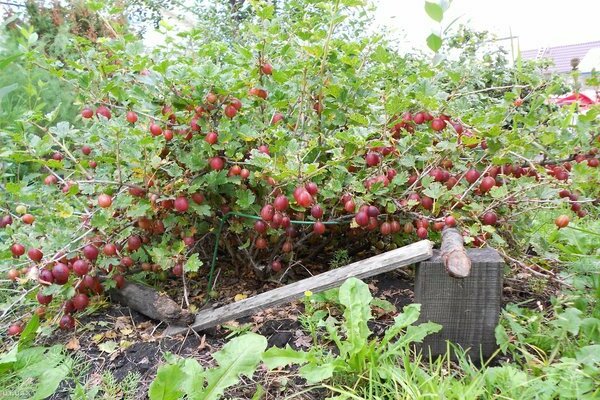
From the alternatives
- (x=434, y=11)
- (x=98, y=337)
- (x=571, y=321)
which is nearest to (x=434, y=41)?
(x=434, y=11)

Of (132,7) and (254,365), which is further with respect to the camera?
(132,7)

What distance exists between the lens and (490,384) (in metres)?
1.29

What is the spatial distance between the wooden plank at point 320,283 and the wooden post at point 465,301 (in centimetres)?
6

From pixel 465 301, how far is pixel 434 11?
921mm

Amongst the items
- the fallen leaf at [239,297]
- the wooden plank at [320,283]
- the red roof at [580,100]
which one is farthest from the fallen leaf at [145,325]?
the red roof at [580,100]

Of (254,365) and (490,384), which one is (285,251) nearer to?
(254,365)

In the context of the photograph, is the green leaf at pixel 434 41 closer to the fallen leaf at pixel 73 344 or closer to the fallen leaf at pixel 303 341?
the fallen leaf at pixel 303 341

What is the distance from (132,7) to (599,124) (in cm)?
718

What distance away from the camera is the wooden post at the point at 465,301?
145 centimetres

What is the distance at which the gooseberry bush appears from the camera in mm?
1656

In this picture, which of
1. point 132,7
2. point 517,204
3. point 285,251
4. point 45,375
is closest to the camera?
point 45,375

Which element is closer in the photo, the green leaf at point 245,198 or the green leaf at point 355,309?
the green leaf at point 355,309

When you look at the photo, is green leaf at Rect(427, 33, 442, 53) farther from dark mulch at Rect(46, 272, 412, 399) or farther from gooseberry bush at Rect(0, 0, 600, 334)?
dark mulch at Rect(46, 272, 412, 399)

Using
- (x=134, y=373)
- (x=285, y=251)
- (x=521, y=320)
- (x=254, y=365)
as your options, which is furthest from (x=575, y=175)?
→ (x=134, y=373)
